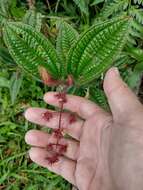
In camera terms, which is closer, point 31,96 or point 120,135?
point 120,135

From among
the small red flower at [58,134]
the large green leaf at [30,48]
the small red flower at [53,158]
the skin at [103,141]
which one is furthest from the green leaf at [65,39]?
the small red flower at [53,158]

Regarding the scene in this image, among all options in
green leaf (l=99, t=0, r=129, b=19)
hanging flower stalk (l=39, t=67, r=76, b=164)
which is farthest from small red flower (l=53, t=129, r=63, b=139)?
green leaf (l=99, t=0, r=129, b=19)

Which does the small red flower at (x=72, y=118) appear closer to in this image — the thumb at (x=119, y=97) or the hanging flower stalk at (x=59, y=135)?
the hanging flower stalk at (x=59, y=135)

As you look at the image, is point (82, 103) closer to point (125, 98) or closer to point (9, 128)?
point (125, 98)

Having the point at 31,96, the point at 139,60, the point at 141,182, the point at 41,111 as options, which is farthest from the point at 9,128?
the point at 141,182

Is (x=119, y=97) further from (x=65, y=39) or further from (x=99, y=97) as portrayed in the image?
(x=65, y=39)

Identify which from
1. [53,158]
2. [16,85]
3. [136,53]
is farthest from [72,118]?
[136,53]
